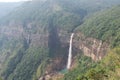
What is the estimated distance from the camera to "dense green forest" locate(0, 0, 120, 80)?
221ft

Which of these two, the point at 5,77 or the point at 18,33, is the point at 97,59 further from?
the point at 18,33

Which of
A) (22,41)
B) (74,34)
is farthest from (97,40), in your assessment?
(22,41)

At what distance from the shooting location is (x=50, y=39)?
280 ft

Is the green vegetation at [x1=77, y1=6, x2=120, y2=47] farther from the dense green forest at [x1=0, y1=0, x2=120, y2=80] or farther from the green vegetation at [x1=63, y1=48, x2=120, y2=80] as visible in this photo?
the green vegetation at [x1=63, y1=48, x2=120, y2=80]

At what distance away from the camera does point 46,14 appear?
353 ft

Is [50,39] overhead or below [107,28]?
below

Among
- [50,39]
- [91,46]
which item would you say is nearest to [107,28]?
[91,46]

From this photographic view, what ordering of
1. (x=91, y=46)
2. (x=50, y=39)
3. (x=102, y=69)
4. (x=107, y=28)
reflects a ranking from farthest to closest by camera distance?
(x=50, y=39) < (x=107, y=28) < (x=91, y=46) < (x=102, y=69)

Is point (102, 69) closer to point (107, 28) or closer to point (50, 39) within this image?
A: point (107, 28)

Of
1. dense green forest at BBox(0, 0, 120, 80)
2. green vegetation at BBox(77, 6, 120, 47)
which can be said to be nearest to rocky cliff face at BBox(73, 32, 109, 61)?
dense green forest at BBox(0, 0, 120, 80)

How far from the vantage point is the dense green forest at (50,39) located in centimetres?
6738

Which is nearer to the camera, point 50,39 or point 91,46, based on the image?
point 91,46

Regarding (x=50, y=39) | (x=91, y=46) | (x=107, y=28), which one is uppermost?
(x=107, y=28)

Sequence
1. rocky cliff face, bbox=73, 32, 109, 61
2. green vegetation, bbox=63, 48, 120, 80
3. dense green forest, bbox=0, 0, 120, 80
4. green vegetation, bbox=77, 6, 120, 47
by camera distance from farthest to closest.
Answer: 1. dense green forest, bbox=0, 0, 120, 80
2. rocky cliff face, bbox=73, 32, 109, 61
3. green vegetation, bbox=77, 6, 120, 47
4. green vegetation, bbox=63, 48, 120, 80
